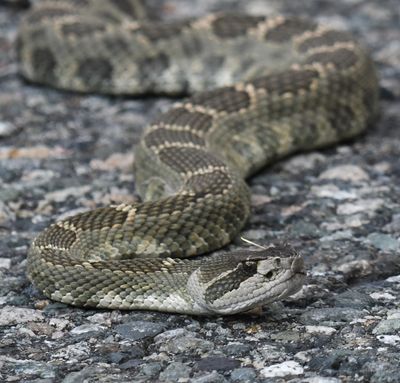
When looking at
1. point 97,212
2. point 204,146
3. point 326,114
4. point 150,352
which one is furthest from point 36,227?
point 326,114

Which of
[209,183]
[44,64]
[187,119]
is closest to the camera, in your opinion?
[209,183]

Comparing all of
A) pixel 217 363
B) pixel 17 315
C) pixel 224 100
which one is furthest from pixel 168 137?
pixel 217 363

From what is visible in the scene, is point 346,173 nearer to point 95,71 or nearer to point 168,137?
point 168,137

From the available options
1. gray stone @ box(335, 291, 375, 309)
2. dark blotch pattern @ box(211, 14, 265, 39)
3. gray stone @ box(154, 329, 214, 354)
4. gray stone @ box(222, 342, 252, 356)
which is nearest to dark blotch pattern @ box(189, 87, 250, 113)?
dark blotch pattern @ box(211, 14, 265, 39)

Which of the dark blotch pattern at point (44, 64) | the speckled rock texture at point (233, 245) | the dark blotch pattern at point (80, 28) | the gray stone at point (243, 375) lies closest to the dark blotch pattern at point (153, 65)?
the speckled rock texture at point (233, 245)

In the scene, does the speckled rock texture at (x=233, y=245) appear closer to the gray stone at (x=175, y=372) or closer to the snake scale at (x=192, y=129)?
the gray stone at (x=175, y=372)
